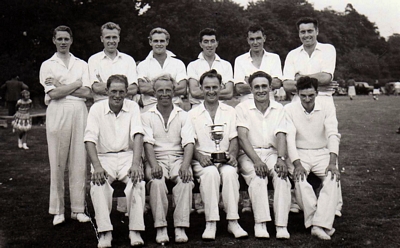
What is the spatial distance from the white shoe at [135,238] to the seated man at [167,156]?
0.19 m

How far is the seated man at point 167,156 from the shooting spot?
5.00 metres

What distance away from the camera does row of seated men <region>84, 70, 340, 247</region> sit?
498 centimetres

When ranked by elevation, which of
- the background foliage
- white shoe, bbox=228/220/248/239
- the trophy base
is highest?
the background foliage

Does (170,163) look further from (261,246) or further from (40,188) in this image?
(40,188)

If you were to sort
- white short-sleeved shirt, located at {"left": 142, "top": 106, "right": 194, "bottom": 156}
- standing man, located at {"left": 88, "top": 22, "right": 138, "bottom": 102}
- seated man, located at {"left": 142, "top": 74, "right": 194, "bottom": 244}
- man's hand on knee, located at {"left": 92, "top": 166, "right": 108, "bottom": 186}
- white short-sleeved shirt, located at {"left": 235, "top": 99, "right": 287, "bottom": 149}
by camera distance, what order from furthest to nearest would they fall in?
standing man, located at {"left": 88, "top": 22, "right": 138, "bottom": 102}, white short-sleeved shirt, located at {"left": 235, "top": 99, "right": 287, "bottom": 149}, white short-sleeved shirt, located at {"left": 142, "top": 106, "right": 194, "bottom": 156}, seated man, located at {"left": 142, "top": 74, "right": 194, "bottom": 244}, man's hand on knee, located at {"left": 92, "top": 166, "right": 108, "bottom": 186}

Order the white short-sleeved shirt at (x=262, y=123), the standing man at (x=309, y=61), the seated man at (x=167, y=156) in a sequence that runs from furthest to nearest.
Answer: the standing man at (x=309, y=61)
the white short-sleeved shirt at (x=262, y=123)
the seated man at (x=167, y=156)

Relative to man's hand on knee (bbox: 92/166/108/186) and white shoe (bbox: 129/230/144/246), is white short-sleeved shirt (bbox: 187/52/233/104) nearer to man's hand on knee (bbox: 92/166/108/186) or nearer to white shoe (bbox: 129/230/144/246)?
man's hand on knee (bbox: 92/166/108/186)

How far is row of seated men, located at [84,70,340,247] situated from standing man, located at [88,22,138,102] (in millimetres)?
621

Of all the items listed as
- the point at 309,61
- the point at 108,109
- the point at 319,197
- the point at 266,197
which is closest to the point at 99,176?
the point at 108,109

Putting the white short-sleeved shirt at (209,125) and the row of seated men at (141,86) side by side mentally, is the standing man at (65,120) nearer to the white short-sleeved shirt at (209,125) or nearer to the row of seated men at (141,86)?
the row of seated men at (141,86)

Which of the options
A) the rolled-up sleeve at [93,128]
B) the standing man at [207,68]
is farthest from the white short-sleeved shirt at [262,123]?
the rolled-up sleeve at [93,128]

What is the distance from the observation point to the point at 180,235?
16.3ft

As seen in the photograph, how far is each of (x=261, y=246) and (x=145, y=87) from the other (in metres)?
2.63

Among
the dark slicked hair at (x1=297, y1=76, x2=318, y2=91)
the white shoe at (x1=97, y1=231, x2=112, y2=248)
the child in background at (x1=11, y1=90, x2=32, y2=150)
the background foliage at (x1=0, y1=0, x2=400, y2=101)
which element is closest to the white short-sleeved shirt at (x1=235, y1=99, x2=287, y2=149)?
the dark slicked hair at (x1=297, y1=76, x2=318, y2=91)
